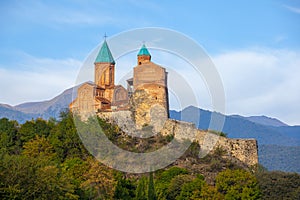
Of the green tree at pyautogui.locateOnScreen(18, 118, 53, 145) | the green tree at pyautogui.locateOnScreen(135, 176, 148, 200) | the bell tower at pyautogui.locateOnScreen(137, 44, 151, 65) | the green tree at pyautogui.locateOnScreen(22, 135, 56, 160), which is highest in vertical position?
the bell tower at pyautogui.locateOnScreen(137, 44, 151, 65)

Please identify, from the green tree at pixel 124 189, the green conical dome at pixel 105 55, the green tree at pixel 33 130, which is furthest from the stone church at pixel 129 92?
the green tree at pixel 124 189

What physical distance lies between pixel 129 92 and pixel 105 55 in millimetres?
5068

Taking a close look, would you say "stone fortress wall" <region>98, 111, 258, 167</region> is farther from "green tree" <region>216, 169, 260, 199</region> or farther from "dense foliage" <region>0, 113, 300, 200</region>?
"green tree" <region>216, 169, 260, 199</region>

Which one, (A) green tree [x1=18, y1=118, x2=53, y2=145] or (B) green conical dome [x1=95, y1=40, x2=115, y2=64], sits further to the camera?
(B) green conical dome [x1=95, y1=40, x2=115, y2=64]

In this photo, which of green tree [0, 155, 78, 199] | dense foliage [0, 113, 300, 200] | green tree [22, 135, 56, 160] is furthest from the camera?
green tree [22, 135, 56, 160]

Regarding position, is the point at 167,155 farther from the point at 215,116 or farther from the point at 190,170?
the point at 215,116

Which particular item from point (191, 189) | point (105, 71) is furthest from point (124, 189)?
point (105, 71)

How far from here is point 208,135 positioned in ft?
185

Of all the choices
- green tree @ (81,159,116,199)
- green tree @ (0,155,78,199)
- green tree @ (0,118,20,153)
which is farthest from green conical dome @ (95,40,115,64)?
green tree @ (0,155,78,199)

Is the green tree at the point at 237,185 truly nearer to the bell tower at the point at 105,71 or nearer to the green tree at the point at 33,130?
the bell tower at the point at 105,71

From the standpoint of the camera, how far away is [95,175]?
4553 centimetres

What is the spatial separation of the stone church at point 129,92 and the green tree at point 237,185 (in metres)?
9.48

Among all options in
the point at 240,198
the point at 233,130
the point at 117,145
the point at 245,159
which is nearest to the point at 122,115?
the point at 117,145

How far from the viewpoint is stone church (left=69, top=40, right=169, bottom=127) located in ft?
181
